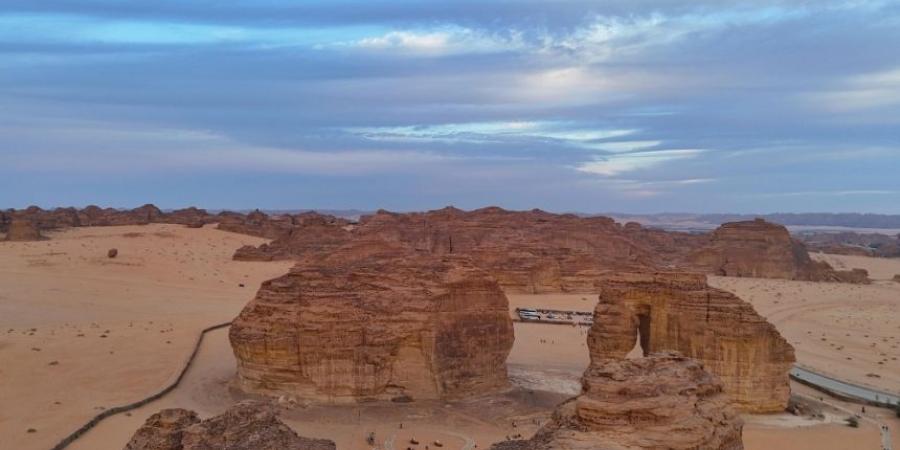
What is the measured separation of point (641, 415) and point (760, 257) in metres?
70.5

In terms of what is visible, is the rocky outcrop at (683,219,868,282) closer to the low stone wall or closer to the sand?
the sand

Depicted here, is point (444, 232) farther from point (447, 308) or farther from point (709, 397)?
point (709, 397)

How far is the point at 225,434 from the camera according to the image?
12.5m

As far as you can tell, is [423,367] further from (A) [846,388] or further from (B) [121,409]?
(A) [846,388]

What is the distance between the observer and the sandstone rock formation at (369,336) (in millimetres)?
24766

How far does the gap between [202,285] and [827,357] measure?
4421cm

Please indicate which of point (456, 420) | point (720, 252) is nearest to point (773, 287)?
point (720, 252)

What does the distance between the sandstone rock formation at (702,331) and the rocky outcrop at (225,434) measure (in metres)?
14.8

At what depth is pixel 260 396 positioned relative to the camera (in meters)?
25.1

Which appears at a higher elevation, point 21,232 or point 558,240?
point 21,232

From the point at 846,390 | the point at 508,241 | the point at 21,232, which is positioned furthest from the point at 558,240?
the point at 21,232

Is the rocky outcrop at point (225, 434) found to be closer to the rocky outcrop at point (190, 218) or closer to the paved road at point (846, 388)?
the paved road at point (846, 388)

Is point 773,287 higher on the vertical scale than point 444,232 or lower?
lower

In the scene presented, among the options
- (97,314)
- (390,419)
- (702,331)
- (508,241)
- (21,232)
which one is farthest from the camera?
(21,232)
